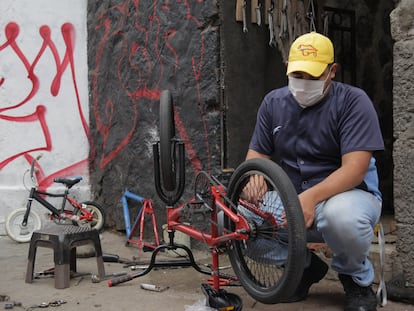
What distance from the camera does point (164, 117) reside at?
11.2ft

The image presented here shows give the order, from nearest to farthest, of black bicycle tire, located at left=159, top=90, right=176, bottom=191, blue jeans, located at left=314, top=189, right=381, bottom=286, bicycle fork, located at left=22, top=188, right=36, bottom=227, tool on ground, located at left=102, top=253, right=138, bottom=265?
blue jeans, located at left=314, top=189, right=381, bottom=286
black bicycle tire, located at left=159, top=90, right=176, bottom=191
tool on ground, located at left=102, top=253, right=138, bottom=265
bicycle fork, located at left=22, top=188, right=36, bottom=227

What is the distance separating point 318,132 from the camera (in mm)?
2926

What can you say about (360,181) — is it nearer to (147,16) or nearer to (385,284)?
(385,284)

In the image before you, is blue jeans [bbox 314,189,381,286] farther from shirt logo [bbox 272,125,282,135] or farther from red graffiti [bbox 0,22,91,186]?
red graffiti [bbox 0,22,91,186]

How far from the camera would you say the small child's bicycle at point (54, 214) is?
5.43m

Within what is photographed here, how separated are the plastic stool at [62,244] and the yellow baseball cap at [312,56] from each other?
1809mm

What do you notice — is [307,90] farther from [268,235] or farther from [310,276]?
[310,276]

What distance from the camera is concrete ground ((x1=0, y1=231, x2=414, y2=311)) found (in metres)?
3.15

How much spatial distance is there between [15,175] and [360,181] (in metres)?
4.10

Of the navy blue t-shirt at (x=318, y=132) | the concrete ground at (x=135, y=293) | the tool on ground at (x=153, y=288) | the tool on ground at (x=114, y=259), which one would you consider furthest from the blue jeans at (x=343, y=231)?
the tool on ground at (x=114, y=259)

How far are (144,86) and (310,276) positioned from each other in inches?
105

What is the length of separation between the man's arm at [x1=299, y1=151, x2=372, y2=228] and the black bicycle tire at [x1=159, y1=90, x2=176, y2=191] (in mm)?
967

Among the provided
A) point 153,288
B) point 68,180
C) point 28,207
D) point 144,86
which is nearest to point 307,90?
point 153,288

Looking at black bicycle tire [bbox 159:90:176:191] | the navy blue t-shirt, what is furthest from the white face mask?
black bicycle tire [bbox 159:90:176:191]
